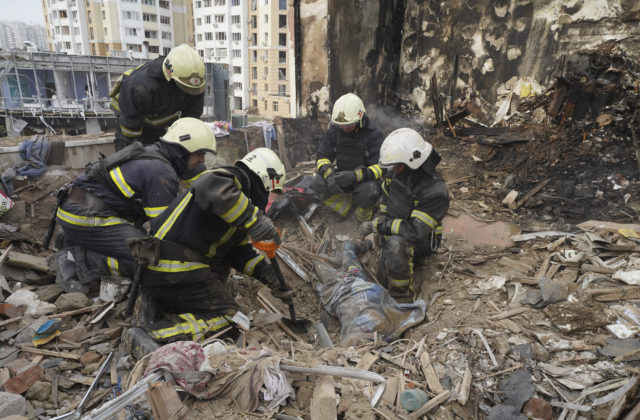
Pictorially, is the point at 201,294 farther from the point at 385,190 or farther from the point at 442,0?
the point at 442,0

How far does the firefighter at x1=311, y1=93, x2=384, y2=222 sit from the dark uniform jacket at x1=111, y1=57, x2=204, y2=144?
1945 mm

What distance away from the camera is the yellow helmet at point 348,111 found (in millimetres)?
5570

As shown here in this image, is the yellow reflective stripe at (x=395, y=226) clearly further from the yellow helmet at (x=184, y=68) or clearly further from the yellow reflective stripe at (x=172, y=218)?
the yellow helmet at (x=184, y=68)

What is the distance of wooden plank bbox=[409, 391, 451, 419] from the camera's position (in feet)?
7.71

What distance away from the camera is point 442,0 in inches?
335

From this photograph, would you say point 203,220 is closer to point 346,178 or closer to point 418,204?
point 418,204

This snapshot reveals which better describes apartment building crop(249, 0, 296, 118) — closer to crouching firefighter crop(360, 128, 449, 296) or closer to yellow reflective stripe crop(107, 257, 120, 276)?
crouching firefighter crop(360, 128, 449, 296)

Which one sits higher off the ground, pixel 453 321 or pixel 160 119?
pixel 160 119

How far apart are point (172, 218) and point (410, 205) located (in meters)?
2.62

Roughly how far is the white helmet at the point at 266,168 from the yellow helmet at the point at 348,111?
2.34 metres

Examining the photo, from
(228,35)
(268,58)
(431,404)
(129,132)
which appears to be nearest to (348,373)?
(431,404)

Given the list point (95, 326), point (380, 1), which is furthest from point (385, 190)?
point (380, 1)

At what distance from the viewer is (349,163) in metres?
6.08

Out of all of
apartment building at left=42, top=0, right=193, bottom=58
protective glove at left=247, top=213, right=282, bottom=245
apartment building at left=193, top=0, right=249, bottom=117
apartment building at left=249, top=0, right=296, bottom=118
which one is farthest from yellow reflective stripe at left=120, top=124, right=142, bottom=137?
apartment building at left=42, top=0, right=193, bottom=58
